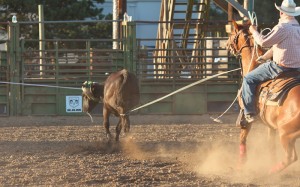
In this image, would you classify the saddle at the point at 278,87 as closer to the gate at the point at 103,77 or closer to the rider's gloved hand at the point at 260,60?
the rider's gloved hand at the point at 260,60

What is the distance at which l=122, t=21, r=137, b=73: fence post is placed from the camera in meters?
17.6

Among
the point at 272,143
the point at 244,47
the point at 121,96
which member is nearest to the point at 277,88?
the point at 272,143

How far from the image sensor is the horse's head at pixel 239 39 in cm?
979

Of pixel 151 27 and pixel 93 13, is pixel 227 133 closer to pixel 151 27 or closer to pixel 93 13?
pixel 93 13

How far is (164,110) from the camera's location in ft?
58.4

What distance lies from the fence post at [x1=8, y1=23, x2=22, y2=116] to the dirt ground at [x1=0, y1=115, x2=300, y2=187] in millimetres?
1424

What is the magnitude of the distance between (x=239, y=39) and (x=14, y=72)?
8965 mm

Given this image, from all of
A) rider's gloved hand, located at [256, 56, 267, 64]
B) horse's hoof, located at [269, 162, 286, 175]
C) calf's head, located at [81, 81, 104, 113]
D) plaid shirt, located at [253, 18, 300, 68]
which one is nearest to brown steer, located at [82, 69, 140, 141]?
calf's head, located at [81, 81, 104, 113]

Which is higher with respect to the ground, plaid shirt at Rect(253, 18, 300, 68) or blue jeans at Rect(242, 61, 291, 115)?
plaid shirt at Rect(253, 18, 300, 68)

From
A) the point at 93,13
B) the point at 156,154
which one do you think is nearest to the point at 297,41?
the point at 156,154

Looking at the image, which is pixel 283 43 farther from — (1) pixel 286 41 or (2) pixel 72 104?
(2) pixel 72 104

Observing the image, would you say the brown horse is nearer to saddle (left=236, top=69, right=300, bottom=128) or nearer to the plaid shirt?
saddle (left=236, top=69, right=300, bottom=128)

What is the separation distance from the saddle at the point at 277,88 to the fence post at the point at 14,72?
9716 mm

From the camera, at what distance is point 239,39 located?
9891 mm
